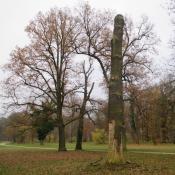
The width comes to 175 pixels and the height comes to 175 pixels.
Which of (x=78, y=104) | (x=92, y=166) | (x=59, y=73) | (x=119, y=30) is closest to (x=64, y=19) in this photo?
(x=59, y=73)

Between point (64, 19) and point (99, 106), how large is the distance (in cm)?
1083

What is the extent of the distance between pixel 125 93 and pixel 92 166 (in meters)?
24.1

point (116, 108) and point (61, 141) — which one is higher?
point (61, 141)

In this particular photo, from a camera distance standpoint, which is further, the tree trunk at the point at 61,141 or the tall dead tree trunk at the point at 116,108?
the tree trunk at the point at 61,141

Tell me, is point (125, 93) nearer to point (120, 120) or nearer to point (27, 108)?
point (27, 108)

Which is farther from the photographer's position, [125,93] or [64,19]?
[64,19]

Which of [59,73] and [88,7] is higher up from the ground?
[88,7]

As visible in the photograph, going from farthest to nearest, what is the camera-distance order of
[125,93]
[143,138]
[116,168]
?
[143,138] < [125,93] < [116,168]

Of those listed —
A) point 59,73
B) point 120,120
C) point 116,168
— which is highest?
point 59,73

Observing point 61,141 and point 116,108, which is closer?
point 116,108

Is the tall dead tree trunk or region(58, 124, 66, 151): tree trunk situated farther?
region(58, 124, 66, 151): tree trunk

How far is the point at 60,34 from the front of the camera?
4566 centimetres

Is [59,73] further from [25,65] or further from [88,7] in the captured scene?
[88,7]

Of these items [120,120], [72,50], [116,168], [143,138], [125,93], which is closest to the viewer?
[116,168]
